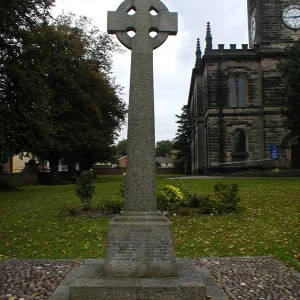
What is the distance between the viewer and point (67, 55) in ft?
105

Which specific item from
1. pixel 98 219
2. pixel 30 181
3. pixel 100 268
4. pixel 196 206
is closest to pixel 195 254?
pixel 100 268

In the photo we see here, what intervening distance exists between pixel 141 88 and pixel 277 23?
3797 cm

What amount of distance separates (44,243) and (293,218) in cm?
702

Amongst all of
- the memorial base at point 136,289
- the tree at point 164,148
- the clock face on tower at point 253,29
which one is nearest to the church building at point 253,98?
the clock face on tower at point 253,29

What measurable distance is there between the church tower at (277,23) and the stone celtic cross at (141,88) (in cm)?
3595

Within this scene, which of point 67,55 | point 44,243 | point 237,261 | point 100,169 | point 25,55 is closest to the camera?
point 237,261

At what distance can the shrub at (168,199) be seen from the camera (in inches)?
495

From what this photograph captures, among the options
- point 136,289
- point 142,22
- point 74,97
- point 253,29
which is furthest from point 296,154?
point 136,289

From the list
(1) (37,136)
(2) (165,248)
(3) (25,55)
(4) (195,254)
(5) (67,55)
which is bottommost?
(4) (195,254)

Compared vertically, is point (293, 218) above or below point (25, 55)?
below

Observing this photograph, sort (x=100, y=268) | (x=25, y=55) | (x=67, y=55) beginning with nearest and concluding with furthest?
1. (x=100, y=268)
2. (x=25, y=55)
3. (x=67, y=55)

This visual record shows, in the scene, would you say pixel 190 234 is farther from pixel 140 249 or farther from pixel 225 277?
pixel 140 249

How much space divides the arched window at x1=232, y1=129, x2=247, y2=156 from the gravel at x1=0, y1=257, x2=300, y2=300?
31915mm

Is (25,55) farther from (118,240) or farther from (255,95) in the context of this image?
(255,95)
